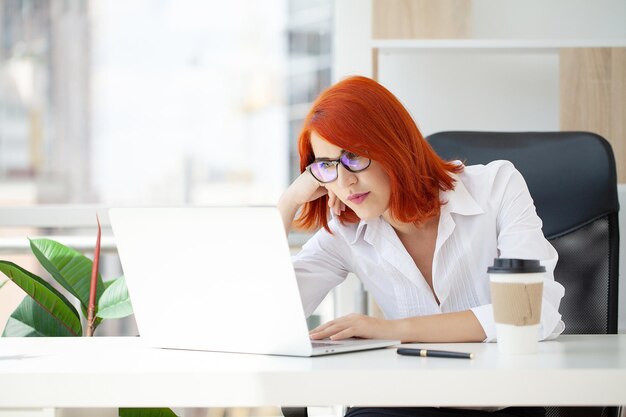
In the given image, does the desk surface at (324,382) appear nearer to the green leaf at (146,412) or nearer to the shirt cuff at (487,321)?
the shirt cuff at (487,321)

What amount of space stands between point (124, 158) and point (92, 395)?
3553 millimetres

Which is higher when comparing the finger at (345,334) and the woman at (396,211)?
the woman at (396,211)

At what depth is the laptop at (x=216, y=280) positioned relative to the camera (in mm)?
1146

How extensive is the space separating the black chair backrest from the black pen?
29.9 inches

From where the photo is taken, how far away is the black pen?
1127 millimetres

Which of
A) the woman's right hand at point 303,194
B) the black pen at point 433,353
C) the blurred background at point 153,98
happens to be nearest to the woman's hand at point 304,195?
the woman's right hand at point 303,194

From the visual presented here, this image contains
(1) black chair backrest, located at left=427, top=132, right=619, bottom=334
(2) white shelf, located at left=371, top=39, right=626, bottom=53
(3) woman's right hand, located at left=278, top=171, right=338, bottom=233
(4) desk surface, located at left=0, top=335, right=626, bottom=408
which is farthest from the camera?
(2) white shelf, located at left=371, top=39, right=626, bottom=53

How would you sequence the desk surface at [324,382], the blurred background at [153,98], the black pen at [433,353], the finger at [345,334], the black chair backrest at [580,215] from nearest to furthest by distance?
the desk surface at [324,382], the black pen at [433,353], the finger at [345,334], the black chair backrest at [580,215], the blurred background at [153,98]

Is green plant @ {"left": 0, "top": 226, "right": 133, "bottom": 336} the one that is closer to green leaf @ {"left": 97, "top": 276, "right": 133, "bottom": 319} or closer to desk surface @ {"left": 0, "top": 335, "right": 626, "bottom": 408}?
green leaf @ {"left": 97, "top": 276, "right": 133, "bottom": 319}

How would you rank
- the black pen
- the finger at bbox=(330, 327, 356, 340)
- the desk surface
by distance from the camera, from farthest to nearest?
the finger at bbox=(330, 327, 356, 340), the black pen, the desk surface

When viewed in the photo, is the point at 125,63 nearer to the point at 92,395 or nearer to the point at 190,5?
the point at 190,5

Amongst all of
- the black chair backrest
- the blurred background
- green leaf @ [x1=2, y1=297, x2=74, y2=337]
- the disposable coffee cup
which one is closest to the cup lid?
the disposable coffee cup

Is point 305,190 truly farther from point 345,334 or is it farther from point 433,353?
point 433,353

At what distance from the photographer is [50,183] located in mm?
4816
